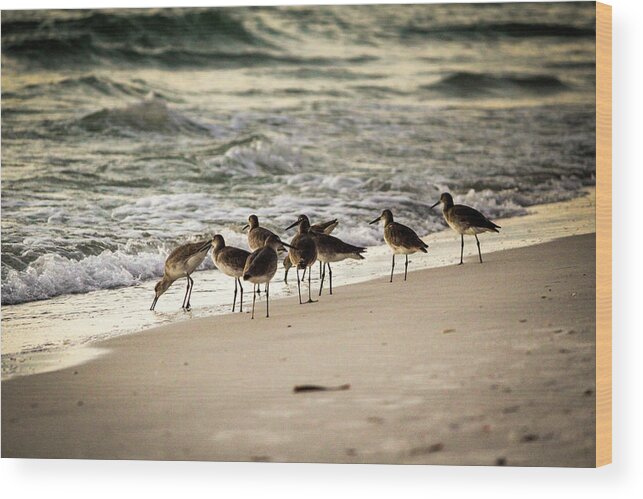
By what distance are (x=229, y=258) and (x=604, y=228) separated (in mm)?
1880

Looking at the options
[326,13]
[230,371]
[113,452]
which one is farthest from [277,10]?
[113,452]

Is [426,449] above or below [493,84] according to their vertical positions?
below

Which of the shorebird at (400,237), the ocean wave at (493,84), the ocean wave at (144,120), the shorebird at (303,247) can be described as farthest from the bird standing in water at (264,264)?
the ocean wave at (493,84)

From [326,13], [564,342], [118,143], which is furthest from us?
[118,143]

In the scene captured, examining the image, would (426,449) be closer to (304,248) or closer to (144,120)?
(304,248)

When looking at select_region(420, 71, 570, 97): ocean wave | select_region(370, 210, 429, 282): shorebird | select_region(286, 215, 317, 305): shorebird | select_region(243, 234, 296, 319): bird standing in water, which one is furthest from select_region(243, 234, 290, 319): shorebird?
select_region(420, 71, 570, 97): ocean wave

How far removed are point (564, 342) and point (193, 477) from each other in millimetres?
1876

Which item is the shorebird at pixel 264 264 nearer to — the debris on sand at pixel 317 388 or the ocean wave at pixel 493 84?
the debris on sand at pixel 317 388

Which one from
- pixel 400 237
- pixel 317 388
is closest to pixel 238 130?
pixel 400 237

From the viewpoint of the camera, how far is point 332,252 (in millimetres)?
6074

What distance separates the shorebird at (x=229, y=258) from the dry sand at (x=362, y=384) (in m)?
0.25

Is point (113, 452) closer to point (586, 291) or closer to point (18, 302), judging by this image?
point (18, 302)

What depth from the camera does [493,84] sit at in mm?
5832

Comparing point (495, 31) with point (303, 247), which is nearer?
point (495, 31)
